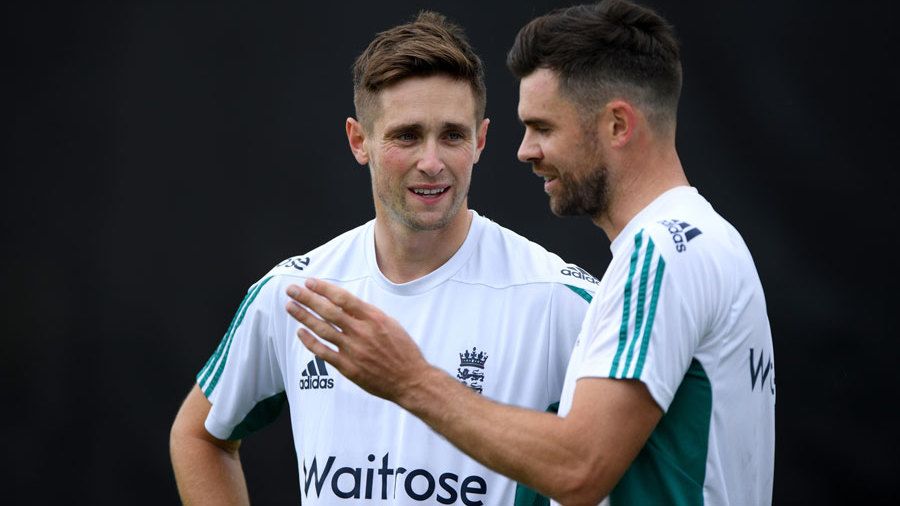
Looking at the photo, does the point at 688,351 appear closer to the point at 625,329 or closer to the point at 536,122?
the point at 625,329

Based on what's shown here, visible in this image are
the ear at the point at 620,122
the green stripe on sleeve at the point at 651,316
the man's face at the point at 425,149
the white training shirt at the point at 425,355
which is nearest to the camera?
the green stripe on sleeve at the point at 651,316

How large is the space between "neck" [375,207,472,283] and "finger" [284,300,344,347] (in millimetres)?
549

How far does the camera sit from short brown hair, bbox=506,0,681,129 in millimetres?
2090

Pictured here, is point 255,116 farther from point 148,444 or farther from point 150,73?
point 148,444

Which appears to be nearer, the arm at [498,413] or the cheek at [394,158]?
the arm at [498,413]

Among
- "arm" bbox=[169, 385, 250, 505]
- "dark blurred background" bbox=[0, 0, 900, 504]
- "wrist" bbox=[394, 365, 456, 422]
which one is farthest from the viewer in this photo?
"dark blurred background" bbox=[0, 0, 900, 504]

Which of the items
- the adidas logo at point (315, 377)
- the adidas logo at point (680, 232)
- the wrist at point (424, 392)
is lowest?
the wrist at point (424, 392)

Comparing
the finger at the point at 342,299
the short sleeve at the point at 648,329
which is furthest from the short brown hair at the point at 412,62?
the short sleeve at the point at 648,329

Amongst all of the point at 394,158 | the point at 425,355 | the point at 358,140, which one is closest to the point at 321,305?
the point at 425,355

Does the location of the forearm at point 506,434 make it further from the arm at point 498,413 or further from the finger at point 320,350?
the finger at point 320,350

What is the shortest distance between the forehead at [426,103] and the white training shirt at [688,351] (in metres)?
0.64

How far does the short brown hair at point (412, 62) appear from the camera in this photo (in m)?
2.48

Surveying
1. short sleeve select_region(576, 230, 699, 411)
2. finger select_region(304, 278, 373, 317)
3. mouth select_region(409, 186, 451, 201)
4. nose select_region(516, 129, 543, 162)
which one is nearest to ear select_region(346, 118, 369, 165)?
mouth select_region(409, 186, 451, 201)

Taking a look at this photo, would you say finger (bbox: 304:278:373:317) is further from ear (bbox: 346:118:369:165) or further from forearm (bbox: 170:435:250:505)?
forearm (bbox: 170:435:250:505)
